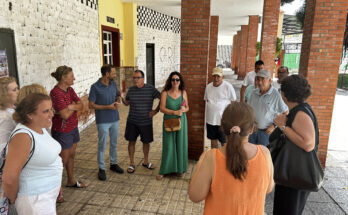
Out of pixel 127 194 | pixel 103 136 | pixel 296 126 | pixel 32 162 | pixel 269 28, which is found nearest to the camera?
pixel 32 162

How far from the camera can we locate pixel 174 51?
621 inches

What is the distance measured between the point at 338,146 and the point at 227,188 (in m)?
5.61

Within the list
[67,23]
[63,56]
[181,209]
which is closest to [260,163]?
[181,209]

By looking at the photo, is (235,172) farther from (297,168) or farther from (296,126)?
(297,168)

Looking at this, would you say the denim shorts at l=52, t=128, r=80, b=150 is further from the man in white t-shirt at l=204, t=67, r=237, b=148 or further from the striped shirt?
the man in white t-shirt at l=204, t=67, r=237, b=148

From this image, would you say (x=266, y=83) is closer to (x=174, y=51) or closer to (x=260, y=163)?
(x=260, y=163)

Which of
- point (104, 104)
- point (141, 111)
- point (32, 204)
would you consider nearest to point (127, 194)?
point (141, 111)

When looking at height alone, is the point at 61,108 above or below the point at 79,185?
above

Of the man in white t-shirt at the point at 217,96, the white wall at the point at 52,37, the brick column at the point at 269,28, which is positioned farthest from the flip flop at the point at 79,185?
the brick column at the point at 269,28

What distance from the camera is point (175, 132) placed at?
12.4 ft

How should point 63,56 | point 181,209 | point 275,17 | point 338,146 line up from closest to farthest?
point 181,209
point 63,56
point 338,146
point 275,17

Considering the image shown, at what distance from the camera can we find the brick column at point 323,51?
4105 mm

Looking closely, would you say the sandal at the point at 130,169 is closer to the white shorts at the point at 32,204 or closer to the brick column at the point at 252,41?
the white shorts at the point at 32,204

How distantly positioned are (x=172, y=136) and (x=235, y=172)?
8.01 ft
